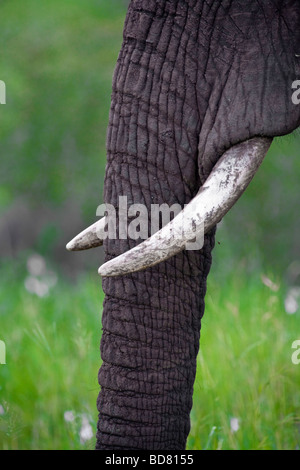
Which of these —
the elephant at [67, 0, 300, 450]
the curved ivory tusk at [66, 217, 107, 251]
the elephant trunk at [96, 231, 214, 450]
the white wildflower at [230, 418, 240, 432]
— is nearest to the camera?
the elephant at [67, 0, 300, 450]

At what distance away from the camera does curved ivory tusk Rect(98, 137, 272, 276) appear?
2.59 m

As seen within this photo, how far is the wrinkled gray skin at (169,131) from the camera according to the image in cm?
279

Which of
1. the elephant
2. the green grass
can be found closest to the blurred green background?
the green grass

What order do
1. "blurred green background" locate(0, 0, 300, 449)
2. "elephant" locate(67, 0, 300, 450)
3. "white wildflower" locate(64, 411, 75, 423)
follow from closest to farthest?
"elephant" locate(67, 0, 300, 450)
"white wildflower" locate(64, 411, 75, 423)
"blurred green background" locate(0, 0, 300, 449)

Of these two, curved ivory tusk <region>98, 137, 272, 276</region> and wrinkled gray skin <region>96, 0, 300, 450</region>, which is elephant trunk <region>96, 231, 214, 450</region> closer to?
wrinkled gray skin <region>96, 0, 300, 450</region>

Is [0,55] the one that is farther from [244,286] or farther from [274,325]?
[274,325]

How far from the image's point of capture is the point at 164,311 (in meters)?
2.93

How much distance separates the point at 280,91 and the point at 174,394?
1.08m

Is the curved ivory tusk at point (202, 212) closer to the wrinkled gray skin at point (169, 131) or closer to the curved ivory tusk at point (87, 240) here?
the wrinkled gray skin at point (169, 131)

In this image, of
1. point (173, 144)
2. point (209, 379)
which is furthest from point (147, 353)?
point (209, 379)

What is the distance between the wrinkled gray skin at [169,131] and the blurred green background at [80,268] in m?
0.37

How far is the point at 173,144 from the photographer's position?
2.84 m

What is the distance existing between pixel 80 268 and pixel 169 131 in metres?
11.0
